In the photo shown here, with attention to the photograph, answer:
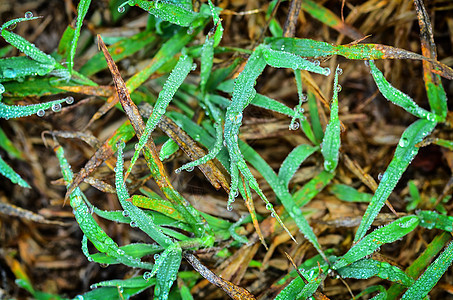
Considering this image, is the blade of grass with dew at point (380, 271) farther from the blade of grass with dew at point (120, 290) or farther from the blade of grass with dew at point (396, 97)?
the blade of grass with dew at point (120, 290)

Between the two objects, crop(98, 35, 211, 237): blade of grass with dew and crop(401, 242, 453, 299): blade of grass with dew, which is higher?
crop(98, 35, 211, 237): blade of grass with dew

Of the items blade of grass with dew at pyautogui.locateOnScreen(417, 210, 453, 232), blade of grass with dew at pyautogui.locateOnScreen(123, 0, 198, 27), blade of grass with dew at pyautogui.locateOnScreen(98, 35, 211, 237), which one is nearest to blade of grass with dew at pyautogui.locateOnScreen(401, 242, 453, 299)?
blade of grass with dew at pyautogui.locateOnScreen(417, 210, 453, 232)

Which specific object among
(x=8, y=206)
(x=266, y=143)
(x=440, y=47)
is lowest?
Result: (x=8, y=206)

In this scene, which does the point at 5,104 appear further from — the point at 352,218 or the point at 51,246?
the point at 352,218

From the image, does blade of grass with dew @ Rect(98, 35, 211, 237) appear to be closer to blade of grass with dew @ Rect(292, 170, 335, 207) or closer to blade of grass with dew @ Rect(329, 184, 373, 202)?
blade of grass with dew @ Rect(292, 170, 335, 207)

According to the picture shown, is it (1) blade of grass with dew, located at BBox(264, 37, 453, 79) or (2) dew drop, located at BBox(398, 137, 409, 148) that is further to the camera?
(2) dew drop, located at BBox(398, 137, 409, 148)

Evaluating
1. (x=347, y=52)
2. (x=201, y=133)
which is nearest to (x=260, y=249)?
(x=201, y=133)

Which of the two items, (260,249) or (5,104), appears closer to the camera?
(5,104)
